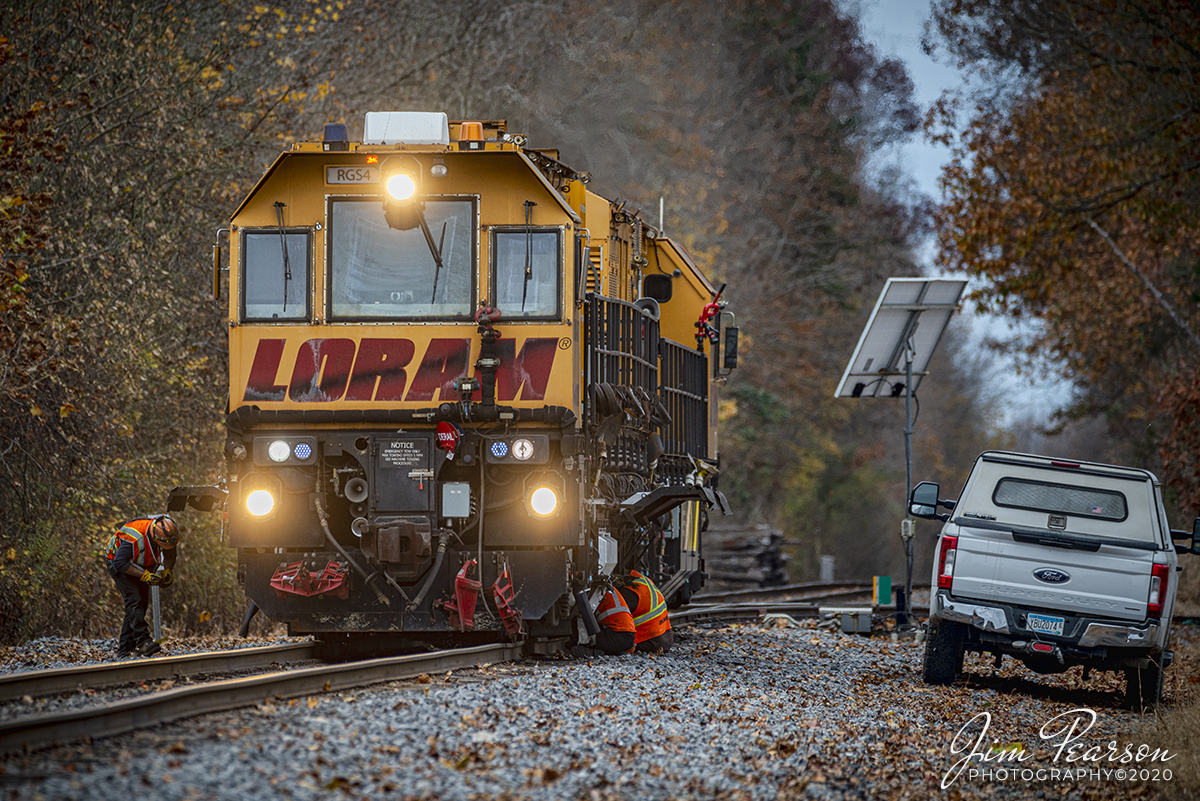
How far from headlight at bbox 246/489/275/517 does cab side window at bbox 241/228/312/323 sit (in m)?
1.38

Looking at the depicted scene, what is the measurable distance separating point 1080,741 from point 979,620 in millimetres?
2024

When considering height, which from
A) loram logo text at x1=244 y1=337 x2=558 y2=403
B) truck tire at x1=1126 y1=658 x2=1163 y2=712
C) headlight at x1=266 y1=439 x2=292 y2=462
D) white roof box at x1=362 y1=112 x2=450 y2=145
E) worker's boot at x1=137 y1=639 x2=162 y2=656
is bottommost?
truck tire at x1=1126 y1=658 x2=1163 y2=712

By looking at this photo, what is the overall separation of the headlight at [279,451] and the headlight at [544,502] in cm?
192

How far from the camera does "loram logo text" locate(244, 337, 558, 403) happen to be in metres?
9.85

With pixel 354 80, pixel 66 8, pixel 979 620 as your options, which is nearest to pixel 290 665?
pixel 979 620

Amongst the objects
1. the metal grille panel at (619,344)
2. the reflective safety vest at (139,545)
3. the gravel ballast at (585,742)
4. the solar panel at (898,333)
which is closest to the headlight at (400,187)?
the metal grille panel at (619,344)

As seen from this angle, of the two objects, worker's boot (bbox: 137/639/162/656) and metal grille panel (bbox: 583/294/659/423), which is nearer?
metal grille panel (bbox: 583/294/659/423)

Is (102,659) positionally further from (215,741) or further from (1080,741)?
(1080,741)

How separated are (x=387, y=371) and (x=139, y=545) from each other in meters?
2.88

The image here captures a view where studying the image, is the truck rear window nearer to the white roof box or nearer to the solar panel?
the solar panel

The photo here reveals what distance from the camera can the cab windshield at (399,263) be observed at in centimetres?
999

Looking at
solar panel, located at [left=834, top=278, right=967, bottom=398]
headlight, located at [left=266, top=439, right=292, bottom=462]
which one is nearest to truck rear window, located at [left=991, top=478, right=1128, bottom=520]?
solar panel, located at [left=834, top=278, right=967, bottom=398]

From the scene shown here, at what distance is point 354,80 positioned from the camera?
2356 cm

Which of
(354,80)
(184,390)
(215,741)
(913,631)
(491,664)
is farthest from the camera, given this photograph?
(354,80)
